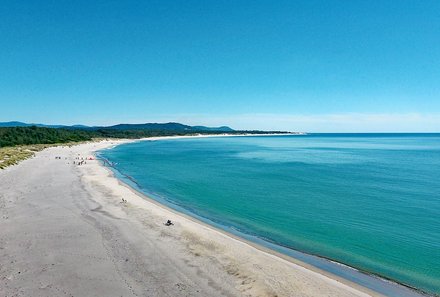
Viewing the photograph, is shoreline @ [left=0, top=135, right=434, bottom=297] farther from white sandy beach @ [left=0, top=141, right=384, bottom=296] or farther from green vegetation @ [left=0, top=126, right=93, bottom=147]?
green vegetation @ [left=0, top=126, right=93, bottom=147]

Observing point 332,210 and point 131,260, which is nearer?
point 131,260

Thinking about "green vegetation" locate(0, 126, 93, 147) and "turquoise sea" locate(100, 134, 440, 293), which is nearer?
"turquoise sea" locate(100, 134, 440, 293)

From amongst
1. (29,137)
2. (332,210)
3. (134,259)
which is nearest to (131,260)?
(134,259)

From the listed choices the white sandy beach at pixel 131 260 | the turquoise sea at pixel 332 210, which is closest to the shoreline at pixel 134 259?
the white sandy beach at pixel 131 260

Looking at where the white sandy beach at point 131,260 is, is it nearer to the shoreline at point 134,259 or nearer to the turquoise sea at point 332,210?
the shoreline at point 134,259

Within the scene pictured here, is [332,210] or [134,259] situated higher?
[134,259]

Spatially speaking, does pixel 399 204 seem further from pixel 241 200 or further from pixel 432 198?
pixel 241 200

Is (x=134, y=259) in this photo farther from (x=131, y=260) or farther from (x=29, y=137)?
(x=29, y=137)

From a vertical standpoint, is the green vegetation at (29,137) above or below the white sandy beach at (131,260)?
above

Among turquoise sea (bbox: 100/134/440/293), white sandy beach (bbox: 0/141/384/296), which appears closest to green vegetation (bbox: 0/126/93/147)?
turquoise sea (bbox: 100/134/440/293)

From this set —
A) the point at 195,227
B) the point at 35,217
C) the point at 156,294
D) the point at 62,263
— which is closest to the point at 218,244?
the point at 195,227
